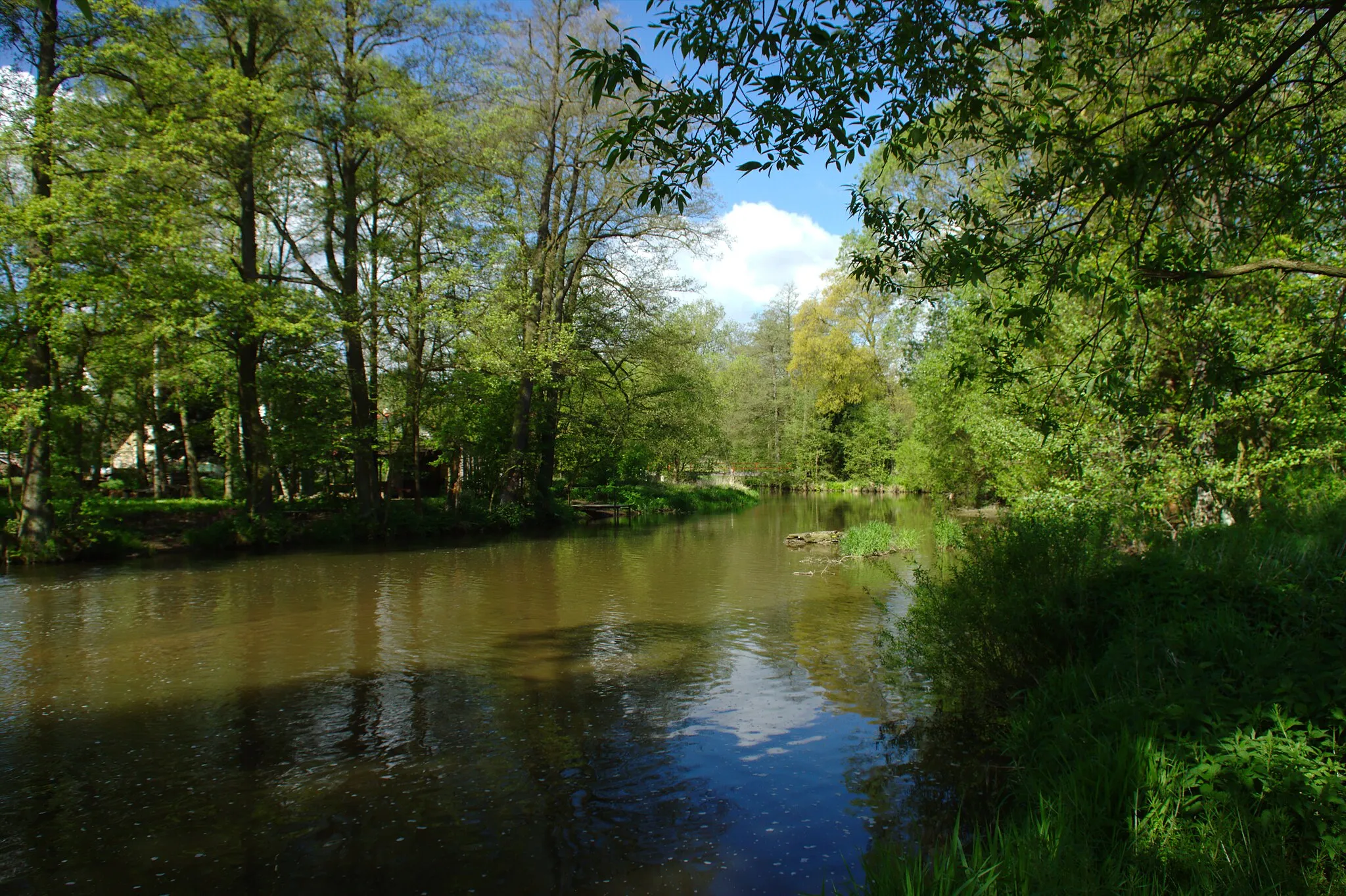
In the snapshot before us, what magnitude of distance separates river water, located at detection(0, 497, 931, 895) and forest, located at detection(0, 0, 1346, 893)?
3.77 feet

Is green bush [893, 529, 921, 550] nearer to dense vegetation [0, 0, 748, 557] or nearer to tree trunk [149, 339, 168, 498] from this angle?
dense vegetation [0, 0, 748, 557]

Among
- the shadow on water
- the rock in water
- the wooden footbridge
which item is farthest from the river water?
the wooden footbridge

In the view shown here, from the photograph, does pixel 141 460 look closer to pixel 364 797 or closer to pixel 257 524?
pixel 257 524

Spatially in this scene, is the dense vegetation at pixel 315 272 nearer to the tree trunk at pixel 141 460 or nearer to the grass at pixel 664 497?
the tree trunk at pixel 141 460

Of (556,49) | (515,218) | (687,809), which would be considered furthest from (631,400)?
(687,809)

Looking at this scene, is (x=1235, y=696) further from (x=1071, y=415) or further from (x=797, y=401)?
(x=797, y=401)

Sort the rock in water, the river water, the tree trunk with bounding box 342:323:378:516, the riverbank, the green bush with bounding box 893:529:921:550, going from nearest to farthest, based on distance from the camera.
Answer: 1. the river water
2. the riverbank
3. the green bush with bounding box 893:529:921:550
4. the rock in water
5. the tree trunk with bounding box 342:323:378:516

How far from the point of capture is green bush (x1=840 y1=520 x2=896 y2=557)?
18281mm

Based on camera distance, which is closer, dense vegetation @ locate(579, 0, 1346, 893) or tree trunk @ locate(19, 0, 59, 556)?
dense vegetation @ locate(579, 0, 1346, 893)

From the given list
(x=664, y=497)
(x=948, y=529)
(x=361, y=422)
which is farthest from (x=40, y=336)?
(x=664, y=497)

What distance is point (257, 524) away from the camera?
20.5 metres

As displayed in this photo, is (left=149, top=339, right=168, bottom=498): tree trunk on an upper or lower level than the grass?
upper

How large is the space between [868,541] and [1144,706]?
14693 millimetres

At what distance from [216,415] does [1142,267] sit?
894 inches
